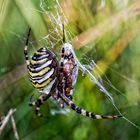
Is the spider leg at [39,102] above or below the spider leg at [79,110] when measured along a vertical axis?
above

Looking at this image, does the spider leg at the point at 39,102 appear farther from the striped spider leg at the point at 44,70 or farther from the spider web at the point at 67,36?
the spider web at the point at 67,36

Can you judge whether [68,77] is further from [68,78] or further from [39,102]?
[39,102]

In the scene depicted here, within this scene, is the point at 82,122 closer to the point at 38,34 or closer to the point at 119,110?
the point at 119,110

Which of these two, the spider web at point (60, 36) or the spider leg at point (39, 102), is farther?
the spider leg at point (39, 102)

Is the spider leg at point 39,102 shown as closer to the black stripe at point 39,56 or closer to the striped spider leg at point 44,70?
the striped spider leg at point 44,70

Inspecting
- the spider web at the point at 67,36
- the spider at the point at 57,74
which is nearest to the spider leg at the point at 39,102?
the spider at the point at 57,74

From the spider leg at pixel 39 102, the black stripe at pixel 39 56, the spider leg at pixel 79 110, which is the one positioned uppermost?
the black stripe at pixel 39 56

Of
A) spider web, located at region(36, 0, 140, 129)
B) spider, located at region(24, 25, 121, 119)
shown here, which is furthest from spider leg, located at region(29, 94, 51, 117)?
spider web, located at region(36, 0, 140, 129)

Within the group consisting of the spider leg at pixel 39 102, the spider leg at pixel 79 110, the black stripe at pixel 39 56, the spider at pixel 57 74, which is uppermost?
the black stripe at pixel 39 56

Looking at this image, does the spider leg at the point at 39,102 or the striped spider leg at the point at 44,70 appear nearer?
the striped spider leg at the point at 44,70

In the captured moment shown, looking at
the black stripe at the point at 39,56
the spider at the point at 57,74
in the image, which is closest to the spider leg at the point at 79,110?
the spider at the point at 57,74

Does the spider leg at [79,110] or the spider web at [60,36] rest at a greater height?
the spider web at [60,36]
